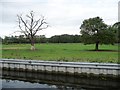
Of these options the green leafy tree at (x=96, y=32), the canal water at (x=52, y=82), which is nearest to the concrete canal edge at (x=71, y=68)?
the canal water at (x=52, y=82)

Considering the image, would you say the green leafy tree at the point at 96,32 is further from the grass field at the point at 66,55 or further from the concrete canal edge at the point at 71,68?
the concrete canal edge at the point at 71,68

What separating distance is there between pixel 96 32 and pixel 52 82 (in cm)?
2975

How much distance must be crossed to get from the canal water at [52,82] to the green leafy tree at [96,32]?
85.8ft

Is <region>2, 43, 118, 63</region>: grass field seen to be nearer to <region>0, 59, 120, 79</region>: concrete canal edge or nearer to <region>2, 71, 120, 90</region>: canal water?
<region>0, 59, 120, 79</region>: concrete canal edge

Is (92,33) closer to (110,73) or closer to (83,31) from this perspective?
(83,31)

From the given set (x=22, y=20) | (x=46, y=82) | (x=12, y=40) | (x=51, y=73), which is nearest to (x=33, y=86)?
(x=46, y=82)

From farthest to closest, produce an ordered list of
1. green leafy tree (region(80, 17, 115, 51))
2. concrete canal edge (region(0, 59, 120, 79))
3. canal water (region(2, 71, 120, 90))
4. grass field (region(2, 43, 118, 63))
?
green leafy tree (region(80, 17, 115, 51)) < grass field (region(2, 43, 118, 63)) < concrete canal edge (region(0, 59, 120, 79)) < canal water (region(2, 71, 120, 90))

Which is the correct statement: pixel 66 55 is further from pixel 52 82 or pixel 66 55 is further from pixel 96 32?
pixel 96 32

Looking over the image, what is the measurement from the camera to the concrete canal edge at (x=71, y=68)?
A: 674 inches

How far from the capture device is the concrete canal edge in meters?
17.1

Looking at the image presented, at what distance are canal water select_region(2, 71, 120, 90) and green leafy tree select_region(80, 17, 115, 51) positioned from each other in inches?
1029

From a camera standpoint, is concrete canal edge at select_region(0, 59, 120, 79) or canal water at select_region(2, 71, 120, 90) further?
A: concrete canal edge at select_region(0, 59, 120, 79)

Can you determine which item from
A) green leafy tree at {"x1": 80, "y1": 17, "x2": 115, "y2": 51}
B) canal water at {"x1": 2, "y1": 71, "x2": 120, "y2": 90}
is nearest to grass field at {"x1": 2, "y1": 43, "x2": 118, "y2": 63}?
green leafy tree at {"x1": 80, "y1": 17, "x2": 115, "y2": 51}

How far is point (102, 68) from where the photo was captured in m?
17.2
